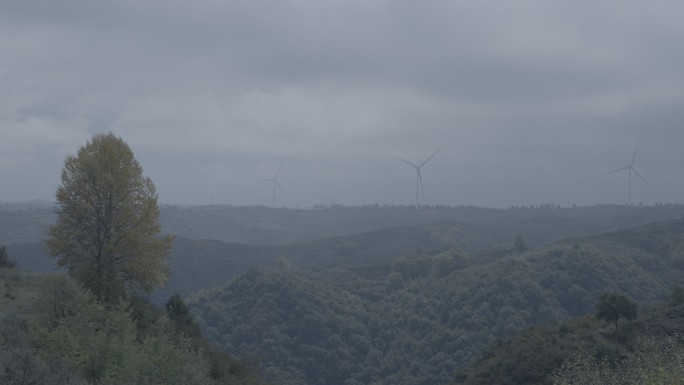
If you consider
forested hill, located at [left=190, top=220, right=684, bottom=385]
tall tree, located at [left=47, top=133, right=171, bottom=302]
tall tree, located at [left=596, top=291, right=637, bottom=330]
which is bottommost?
forested hill, located at [left=190, top=220, right=684, bottom=385]

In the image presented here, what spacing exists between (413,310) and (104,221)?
5136 cm

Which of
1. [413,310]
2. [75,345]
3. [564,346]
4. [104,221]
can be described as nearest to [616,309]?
[564,346]

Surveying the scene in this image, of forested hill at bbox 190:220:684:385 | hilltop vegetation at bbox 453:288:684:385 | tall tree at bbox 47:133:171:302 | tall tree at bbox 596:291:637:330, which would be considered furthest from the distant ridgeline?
tall tree at bbox 47:133:171:302

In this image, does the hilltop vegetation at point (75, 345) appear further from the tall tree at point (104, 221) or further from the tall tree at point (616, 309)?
the tall tree at point (616, 309)

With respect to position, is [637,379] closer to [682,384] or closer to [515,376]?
[682,384]

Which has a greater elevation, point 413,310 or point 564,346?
point 564,346

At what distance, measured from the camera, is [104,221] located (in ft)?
96.6

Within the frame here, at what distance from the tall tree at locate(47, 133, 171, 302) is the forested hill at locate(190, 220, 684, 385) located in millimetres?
29787

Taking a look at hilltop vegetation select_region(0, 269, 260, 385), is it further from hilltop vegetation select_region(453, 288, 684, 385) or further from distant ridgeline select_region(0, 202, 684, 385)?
distant ridgeline select_region(0, 202, 684, 385)

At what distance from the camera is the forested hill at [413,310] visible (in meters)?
63.8

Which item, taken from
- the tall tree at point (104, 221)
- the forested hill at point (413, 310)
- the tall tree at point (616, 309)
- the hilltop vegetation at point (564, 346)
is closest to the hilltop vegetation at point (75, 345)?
the tall tree at point (104, 221)

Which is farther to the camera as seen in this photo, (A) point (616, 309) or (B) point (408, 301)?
(B) point (408, 301)

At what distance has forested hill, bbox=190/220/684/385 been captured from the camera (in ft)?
209

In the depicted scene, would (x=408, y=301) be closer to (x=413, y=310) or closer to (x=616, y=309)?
(x=413, y=310)
